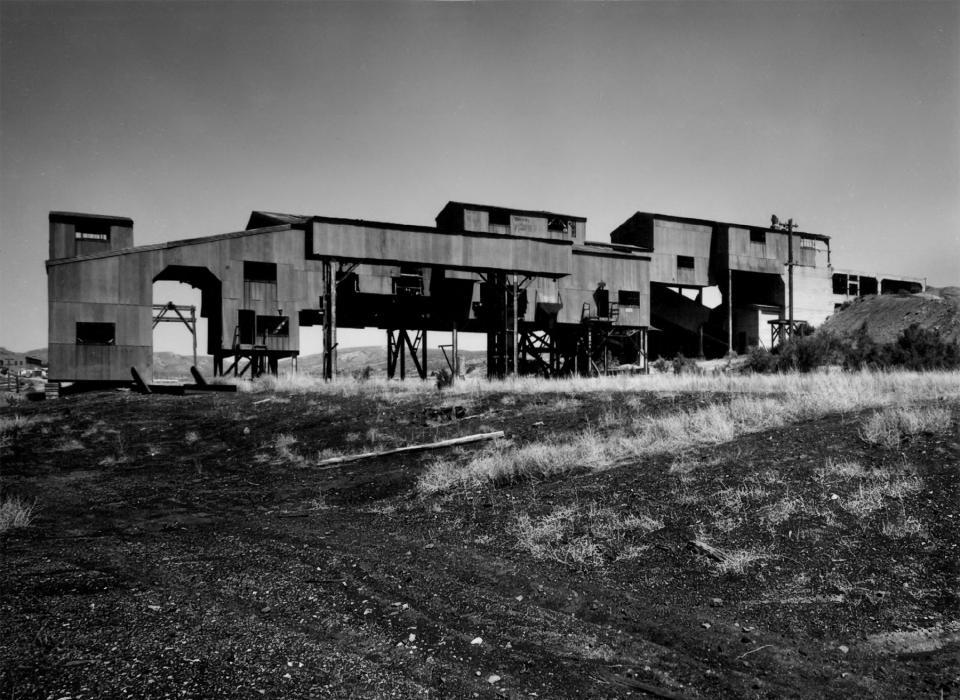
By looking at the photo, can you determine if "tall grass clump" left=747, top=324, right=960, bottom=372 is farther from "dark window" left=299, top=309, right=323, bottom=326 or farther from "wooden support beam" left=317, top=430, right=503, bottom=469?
"dark window" left=299, top=309, right=323, bottom=326

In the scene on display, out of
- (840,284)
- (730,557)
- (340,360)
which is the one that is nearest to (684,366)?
(840,284)

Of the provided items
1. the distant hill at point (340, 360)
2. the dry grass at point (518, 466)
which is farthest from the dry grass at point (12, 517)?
the distant hill at point (340, 360)

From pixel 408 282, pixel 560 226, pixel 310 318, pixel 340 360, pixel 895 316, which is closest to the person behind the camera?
pixel 408 282

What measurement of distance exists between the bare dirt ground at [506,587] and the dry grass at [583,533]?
51mm

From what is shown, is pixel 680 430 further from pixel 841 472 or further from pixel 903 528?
pixel 903 528

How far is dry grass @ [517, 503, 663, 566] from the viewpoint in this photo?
6348 mm

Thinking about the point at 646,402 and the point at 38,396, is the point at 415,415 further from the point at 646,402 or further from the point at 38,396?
the point at 38,396

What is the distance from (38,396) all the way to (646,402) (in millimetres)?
32218

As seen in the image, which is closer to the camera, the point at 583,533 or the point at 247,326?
the point at 583,533

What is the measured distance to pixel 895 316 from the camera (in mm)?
37375

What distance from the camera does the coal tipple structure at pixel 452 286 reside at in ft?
88.2

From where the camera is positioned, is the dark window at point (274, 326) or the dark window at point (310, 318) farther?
the dark window at point (310, 318)

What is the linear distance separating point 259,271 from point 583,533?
2679 cm

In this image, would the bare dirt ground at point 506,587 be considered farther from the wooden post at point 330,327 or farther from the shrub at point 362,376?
the wooden post at point 330,327
